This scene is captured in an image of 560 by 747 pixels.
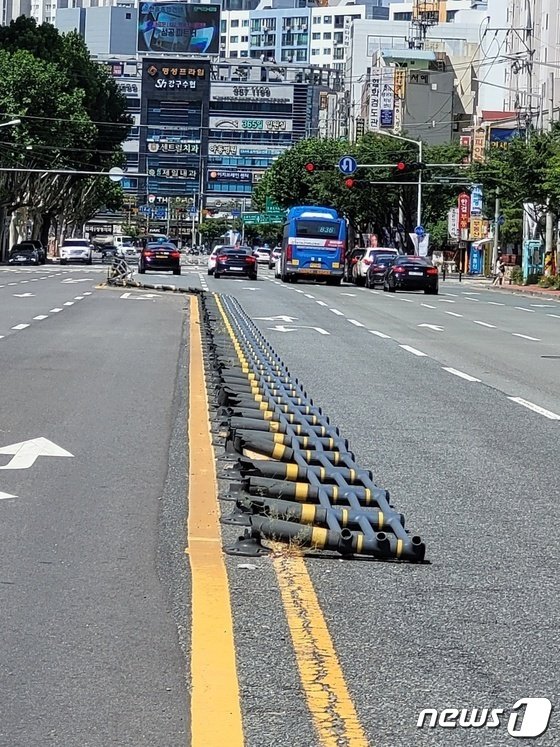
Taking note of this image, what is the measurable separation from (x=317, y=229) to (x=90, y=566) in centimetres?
5725

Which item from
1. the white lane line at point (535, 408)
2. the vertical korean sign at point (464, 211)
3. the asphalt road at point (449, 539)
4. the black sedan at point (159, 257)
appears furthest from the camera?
the vertical korean sign at point (464, 211)

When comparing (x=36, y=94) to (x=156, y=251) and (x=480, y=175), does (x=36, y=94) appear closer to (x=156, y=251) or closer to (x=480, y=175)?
(x=156, y=251)

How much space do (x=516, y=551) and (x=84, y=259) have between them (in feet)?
284

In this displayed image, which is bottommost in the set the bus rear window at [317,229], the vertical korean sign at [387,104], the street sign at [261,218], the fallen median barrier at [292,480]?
the fallen median barrier at [292,480]

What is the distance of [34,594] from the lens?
6.50m

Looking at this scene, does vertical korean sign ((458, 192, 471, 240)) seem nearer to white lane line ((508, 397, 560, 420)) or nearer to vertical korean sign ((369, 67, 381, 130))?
vertical korean sign ((369, 67, 381, 130))

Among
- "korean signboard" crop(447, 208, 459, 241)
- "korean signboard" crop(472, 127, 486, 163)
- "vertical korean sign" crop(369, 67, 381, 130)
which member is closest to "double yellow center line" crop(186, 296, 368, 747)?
"korean signboard" crop(447, 208, 459, 241)

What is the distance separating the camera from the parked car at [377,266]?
59.4 m

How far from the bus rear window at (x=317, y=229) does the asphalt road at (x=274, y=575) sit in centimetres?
4663

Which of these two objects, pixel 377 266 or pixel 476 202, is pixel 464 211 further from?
pixel 377 266

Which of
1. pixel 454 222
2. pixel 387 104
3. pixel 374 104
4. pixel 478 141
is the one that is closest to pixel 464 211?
pixel 454 222

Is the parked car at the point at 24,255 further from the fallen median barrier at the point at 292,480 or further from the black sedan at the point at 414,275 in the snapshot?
the fallen median barrier at the point at 292,480

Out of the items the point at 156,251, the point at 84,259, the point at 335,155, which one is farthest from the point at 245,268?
the point at 335,155

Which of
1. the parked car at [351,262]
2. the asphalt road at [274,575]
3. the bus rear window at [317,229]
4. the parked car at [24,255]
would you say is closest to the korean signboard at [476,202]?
the parked car at [24,255]
